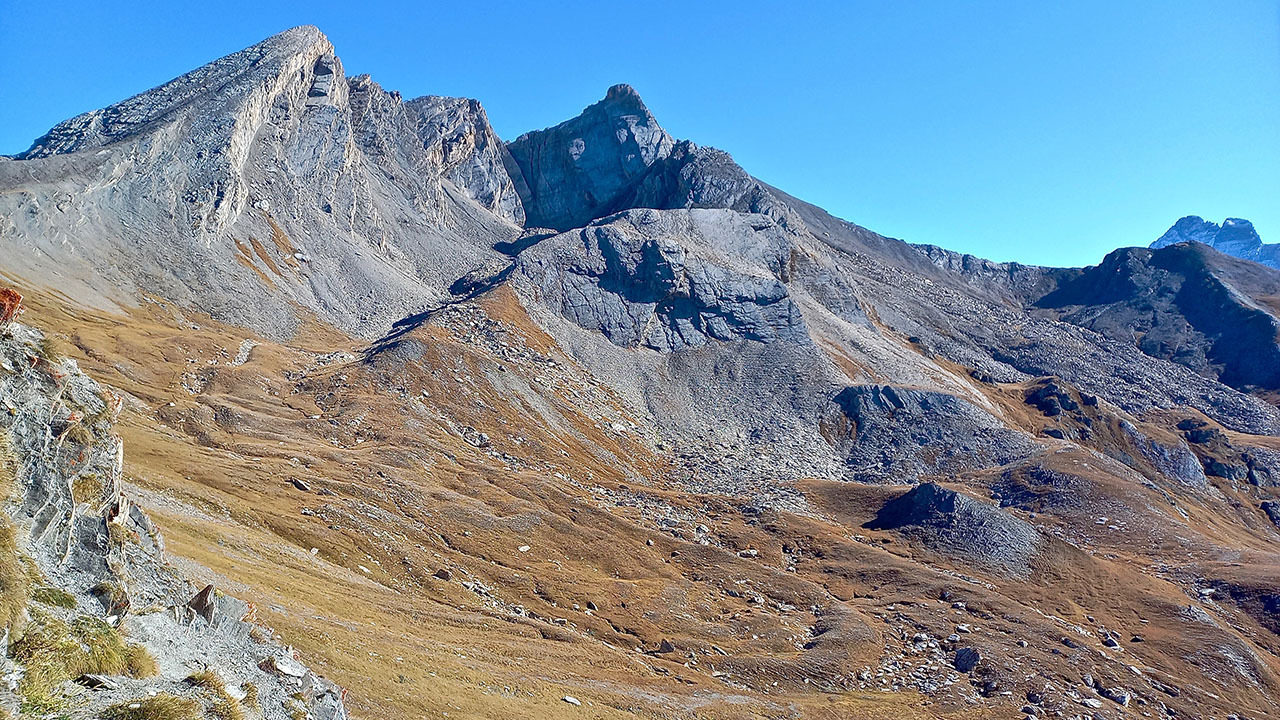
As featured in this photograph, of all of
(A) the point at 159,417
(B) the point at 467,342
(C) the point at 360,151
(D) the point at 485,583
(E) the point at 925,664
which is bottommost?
(E) the point at 925,664

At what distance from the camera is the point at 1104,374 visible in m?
159

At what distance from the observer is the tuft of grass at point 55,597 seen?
13.8 m

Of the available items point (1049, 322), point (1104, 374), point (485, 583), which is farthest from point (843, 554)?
point (1049, 322)

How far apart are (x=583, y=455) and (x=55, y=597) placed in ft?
245

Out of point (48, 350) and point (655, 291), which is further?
point (655, 291)

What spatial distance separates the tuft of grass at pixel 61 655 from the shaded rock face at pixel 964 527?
2978 inches

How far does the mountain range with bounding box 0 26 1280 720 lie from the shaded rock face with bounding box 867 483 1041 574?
410mm

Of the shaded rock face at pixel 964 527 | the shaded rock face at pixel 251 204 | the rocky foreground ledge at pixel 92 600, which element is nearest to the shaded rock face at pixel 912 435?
the shaded rock face at pixel 964 527

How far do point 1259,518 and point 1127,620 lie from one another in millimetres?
62844

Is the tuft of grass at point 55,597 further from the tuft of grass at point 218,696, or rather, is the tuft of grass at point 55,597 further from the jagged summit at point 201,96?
the jagged summit at point 201,96

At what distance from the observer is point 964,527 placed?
7719 centimetres

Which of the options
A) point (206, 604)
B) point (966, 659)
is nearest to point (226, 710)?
point (206, 604)

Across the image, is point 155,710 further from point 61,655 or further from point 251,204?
point 251,204

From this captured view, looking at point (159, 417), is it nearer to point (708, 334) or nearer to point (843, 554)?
point (843, 554)
